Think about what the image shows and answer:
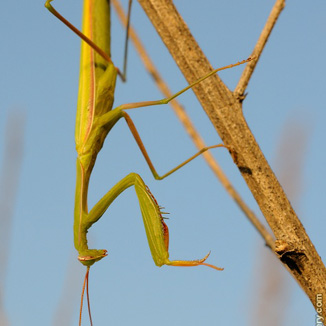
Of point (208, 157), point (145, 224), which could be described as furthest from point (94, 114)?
point (145, 224)

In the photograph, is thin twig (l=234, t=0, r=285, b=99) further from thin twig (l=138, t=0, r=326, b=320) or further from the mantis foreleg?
the mantis foreleg

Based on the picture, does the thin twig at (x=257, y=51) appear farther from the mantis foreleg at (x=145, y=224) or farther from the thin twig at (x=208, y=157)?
the mantis foreleg at (x=145, y=224)

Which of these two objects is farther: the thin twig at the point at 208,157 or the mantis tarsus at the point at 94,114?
the mantis tarsus at the point at 94,114

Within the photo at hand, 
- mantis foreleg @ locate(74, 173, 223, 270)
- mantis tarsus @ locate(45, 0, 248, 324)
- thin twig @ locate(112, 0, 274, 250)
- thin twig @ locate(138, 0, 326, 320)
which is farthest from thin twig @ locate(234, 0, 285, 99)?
mantis foreleg @ locate(74, 173, 223, 270)

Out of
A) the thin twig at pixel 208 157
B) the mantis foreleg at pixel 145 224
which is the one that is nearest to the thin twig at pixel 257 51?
the thin twig at pixel 208 157

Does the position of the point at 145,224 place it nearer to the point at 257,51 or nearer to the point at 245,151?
the point at 245,151

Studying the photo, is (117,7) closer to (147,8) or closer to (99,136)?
(147,8)
